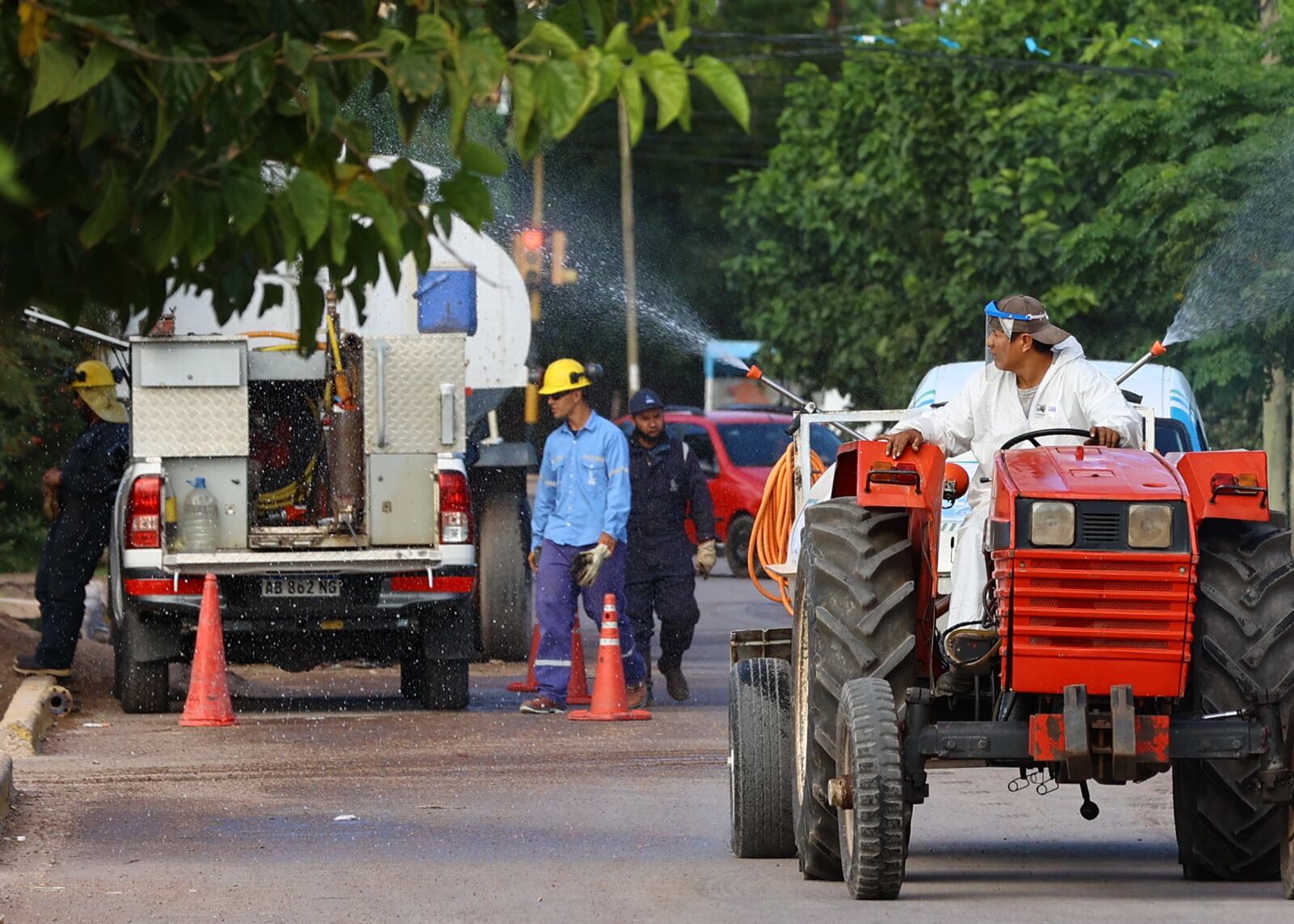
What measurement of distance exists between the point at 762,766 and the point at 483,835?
1516mm

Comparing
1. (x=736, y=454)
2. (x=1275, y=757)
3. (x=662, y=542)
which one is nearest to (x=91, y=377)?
(x=662, y=542)

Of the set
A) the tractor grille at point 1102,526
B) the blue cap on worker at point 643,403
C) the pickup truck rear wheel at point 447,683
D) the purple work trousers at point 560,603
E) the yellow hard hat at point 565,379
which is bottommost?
the pickup truck rear wheel at point 447,683

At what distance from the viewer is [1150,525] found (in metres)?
7.42

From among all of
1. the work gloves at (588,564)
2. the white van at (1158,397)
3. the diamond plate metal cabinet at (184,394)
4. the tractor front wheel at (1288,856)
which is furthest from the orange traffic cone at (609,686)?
the tractor front wheel at (1288,856)

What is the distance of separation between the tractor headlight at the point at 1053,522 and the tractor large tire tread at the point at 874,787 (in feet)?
Result: 2.21

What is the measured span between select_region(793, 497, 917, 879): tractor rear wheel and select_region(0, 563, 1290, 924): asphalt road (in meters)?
0.44

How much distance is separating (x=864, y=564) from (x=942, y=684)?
487mm

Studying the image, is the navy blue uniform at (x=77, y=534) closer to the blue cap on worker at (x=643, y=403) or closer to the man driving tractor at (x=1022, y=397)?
the blue cap on worker at (x=643, y=403)

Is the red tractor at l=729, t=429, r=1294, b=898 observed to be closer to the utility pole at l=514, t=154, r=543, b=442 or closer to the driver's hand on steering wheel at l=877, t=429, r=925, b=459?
the driver's hand on steering wheel at l=877, t=429, r=925, b=459

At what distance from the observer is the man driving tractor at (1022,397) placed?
8.46 m

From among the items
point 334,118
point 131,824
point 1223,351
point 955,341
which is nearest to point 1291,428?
point 1223,351

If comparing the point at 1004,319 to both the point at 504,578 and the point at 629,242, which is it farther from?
the point at 629,242

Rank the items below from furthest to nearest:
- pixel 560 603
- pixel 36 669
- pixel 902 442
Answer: pixel 36 669 < pixel 560 603 < pixel 902 442

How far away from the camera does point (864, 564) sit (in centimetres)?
780
